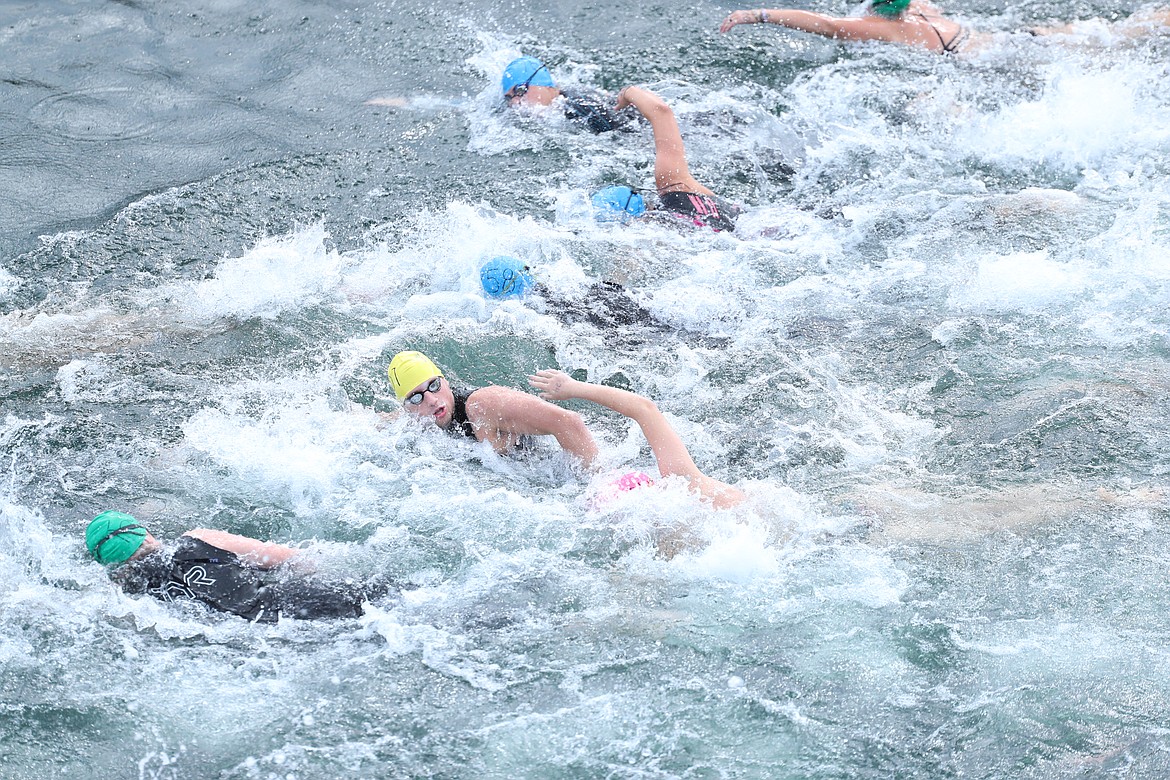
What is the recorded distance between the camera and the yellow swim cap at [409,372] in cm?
680

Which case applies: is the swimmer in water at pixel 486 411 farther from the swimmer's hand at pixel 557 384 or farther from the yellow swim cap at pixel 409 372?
the swimmer's hand at pixel 557 384

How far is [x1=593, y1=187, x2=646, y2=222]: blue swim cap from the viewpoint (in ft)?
28.1

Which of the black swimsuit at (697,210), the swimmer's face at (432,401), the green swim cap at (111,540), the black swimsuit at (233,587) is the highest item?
the black swimsuit at (697,210)

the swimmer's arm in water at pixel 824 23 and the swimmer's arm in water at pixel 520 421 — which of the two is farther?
the swimmer's arm in water at pixel 824 23

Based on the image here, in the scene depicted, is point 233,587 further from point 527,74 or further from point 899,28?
point 899,28

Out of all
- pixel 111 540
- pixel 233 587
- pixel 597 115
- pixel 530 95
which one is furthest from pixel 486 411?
pixel 530 95

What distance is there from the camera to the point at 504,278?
306 inches

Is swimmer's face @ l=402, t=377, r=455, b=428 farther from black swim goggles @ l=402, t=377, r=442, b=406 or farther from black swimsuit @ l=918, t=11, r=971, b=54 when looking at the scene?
black swimsuit @ l=918, t=11, r=971, b=54

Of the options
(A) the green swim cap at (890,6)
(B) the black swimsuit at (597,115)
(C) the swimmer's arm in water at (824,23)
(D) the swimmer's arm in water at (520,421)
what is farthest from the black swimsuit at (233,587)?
(A) the green swim cap at (890,6)

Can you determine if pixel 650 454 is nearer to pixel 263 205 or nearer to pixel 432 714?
pixel 432 714

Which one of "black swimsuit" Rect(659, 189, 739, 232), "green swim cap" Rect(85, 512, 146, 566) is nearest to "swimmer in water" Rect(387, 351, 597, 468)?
"green swim cap" Rect(85, 512, 146, 566)

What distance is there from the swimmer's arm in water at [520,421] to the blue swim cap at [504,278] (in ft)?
4.03

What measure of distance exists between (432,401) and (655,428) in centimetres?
147

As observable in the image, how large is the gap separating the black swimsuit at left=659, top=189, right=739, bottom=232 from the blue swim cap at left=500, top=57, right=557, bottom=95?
2052 millimetres
